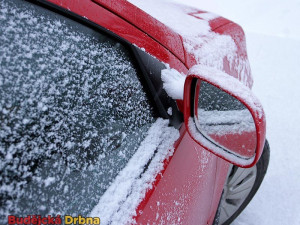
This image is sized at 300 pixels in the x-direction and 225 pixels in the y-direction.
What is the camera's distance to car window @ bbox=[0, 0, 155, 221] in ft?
2.35

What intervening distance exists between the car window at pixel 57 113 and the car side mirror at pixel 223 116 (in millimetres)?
272

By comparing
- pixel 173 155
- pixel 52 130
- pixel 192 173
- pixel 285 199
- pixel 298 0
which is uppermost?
pixel 298 0

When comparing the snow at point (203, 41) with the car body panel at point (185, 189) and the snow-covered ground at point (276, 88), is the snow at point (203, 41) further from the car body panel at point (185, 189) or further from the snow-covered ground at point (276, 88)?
the snow-covered ground at point (276, 88)

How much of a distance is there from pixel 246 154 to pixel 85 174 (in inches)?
25.6

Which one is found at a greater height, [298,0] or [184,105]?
[298,0]

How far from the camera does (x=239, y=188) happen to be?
2.35 m

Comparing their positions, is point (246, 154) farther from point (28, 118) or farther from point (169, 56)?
point (28, 118)

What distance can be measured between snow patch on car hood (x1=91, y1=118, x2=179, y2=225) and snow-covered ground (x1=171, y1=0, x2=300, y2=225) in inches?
69.9

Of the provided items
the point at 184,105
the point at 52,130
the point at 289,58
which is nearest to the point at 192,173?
the point at 184,105

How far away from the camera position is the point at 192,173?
128cm

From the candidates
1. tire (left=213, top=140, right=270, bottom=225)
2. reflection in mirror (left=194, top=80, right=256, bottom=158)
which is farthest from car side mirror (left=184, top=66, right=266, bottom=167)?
tire (left=213, top=140, right=270, bottom=225)

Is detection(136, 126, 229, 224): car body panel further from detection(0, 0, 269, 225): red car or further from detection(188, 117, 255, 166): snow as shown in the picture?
detection(188, 117, 255, 166): snow

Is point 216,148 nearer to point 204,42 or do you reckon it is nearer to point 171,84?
point 171,84

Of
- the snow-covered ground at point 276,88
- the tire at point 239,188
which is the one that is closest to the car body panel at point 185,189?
the tire at point 239,188
